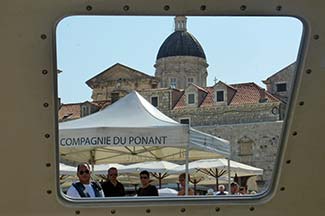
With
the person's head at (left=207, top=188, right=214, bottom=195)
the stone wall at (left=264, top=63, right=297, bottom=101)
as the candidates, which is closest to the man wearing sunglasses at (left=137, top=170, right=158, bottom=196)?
the person's head at (left=207, top=188, right=214, bottom=195)

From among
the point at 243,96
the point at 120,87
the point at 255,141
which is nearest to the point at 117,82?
the point at 120,87

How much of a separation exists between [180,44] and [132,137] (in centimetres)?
42

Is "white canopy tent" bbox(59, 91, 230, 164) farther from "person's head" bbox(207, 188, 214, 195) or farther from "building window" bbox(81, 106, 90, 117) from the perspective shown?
"person's head" bbox(207, 188, 214, 195)

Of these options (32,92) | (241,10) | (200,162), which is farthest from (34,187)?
(241,10)

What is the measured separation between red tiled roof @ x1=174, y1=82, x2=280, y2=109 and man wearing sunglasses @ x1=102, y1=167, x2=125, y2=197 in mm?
384

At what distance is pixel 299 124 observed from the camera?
247 centimetres

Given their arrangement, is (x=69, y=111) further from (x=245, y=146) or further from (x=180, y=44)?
(x=245, y=146)

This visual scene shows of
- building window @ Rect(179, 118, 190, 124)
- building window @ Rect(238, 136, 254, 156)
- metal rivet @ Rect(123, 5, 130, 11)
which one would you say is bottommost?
building window @ Rect(238, 136, 254, 156)

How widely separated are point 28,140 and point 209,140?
0.71 m

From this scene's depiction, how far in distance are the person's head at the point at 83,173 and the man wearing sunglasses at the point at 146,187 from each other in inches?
Result: 8.6

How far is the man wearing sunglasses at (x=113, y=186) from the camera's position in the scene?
2.51m

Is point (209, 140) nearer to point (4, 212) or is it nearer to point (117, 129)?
point (117, 129)

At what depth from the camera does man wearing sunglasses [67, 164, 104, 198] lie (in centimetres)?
250

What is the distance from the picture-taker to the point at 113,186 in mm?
2551
